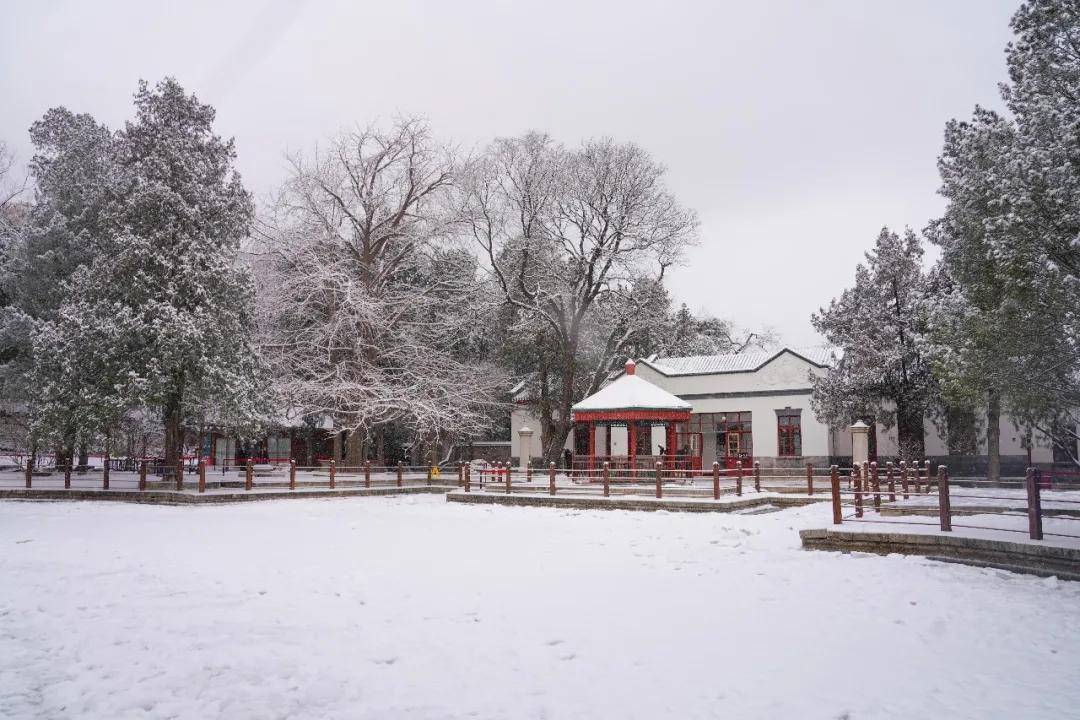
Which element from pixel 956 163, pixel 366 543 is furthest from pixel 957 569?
pixel 956 163

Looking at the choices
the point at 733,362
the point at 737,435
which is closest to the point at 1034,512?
the point at 737,435

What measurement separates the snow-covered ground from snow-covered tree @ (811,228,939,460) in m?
18.3

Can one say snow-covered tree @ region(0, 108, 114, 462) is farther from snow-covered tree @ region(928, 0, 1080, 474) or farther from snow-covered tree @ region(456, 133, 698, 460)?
snow-covered tree @ region(928, 0, 1080, 474)

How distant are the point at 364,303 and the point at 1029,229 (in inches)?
872

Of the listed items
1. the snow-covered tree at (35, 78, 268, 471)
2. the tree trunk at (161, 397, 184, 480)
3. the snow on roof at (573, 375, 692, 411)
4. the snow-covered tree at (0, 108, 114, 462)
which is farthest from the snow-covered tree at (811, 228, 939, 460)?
the snow-covered tree at (0, 108, 114, 462)

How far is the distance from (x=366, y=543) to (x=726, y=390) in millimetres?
24004

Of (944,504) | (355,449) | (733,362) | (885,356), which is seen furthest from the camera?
(733,362)

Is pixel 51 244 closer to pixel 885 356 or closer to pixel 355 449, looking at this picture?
pixel 355 449

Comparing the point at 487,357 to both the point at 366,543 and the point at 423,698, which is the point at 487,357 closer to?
the point at 366,543

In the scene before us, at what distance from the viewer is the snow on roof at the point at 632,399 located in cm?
2523

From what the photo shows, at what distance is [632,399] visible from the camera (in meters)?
25.7

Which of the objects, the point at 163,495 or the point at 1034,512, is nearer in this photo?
the point at 1034,512

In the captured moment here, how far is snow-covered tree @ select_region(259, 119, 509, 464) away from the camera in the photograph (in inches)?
1150

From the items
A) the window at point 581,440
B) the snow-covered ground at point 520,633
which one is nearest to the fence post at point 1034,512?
the snow-covered ground at point 520,633
